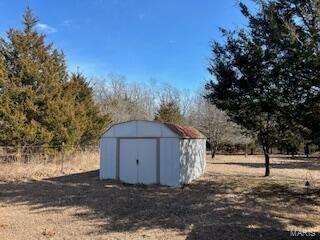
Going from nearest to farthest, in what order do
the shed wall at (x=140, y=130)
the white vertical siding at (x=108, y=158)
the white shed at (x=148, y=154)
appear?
the white shed at (x=148, y=154), the shed wall at (x=140, y=130), the white vertical siding at (x=108, y=158)

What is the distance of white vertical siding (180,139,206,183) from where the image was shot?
15664 mm

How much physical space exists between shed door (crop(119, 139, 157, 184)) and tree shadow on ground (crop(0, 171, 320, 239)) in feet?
2.59

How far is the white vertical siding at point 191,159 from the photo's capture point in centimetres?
1566

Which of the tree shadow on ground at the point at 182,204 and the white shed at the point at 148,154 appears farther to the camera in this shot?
the white shed at the point at 148,154

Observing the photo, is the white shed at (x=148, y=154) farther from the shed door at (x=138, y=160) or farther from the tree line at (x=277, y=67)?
the tree line at (x=277, y=67)

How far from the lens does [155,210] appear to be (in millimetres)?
10156

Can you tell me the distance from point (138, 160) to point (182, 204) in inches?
210

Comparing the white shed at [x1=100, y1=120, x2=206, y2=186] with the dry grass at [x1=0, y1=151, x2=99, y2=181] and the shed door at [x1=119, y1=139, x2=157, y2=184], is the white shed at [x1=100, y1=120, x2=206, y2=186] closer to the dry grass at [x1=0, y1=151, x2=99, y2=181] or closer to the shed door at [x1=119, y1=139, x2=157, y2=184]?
the shed door at [x1=119, y1=139, x2=157, y2=184]

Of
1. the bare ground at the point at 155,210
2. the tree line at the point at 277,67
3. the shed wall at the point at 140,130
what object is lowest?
the bare ground at the point at 155,210

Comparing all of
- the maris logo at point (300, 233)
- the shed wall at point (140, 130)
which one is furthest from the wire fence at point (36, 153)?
the maris logo at point (300, 233)

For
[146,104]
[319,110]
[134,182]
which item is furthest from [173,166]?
[146,104]

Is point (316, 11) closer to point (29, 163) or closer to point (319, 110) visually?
point (319, 110)

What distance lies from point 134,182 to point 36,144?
9.46 metres

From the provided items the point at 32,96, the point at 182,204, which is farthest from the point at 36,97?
the point at 182,204
